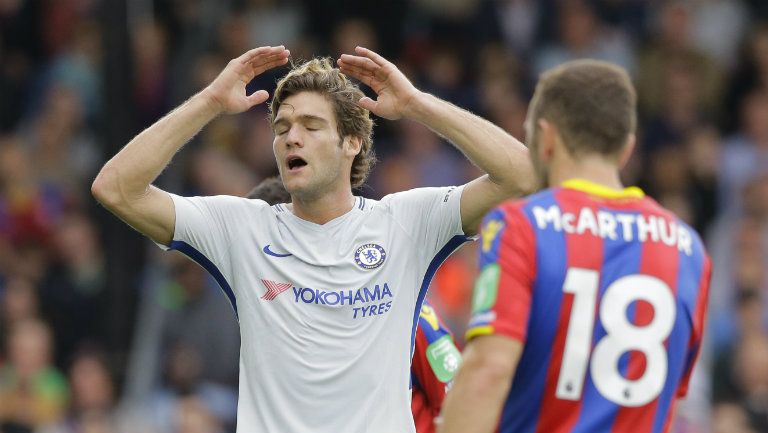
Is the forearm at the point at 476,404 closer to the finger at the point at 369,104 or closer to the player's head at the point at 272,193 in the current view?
the finger at the point at 369,104

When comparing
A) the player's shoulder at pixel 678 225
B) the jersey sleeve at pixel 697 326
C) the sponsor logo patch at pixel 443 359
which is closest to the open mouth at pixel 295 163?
the sponsor logo patch at pixel 443 359

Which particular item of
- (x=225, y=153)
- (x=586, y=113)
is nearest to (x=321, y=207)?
(x=586, y=113)

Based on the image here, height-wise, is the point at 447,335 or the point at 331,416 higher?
the point at 447,335

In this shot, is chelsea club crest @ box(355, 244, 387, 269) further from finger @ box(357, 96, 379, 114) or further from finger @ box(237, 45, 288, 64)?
finger @ box(237, 45, 288, 64)

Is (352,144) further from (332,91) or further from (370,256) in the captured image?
(370,256)

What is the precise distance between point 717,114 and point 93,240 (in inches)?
219

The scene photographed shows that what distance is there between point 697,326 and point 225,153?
8335 millimetres

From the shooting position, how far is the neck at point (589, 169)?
14.9 feet

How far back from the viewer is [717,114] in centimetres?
1295

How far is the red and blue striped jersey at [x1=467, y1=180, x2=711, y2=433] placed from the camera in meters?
4.40

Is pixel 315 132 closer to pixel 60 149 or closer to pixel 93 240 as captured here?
pixel 93 240

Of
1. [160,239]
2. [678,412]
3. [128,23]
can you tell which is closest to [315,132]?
[160,239]

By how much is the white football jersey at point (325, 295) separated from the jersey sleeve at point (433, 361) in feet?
1.45

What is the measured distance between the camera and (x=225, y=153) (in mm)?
12547
